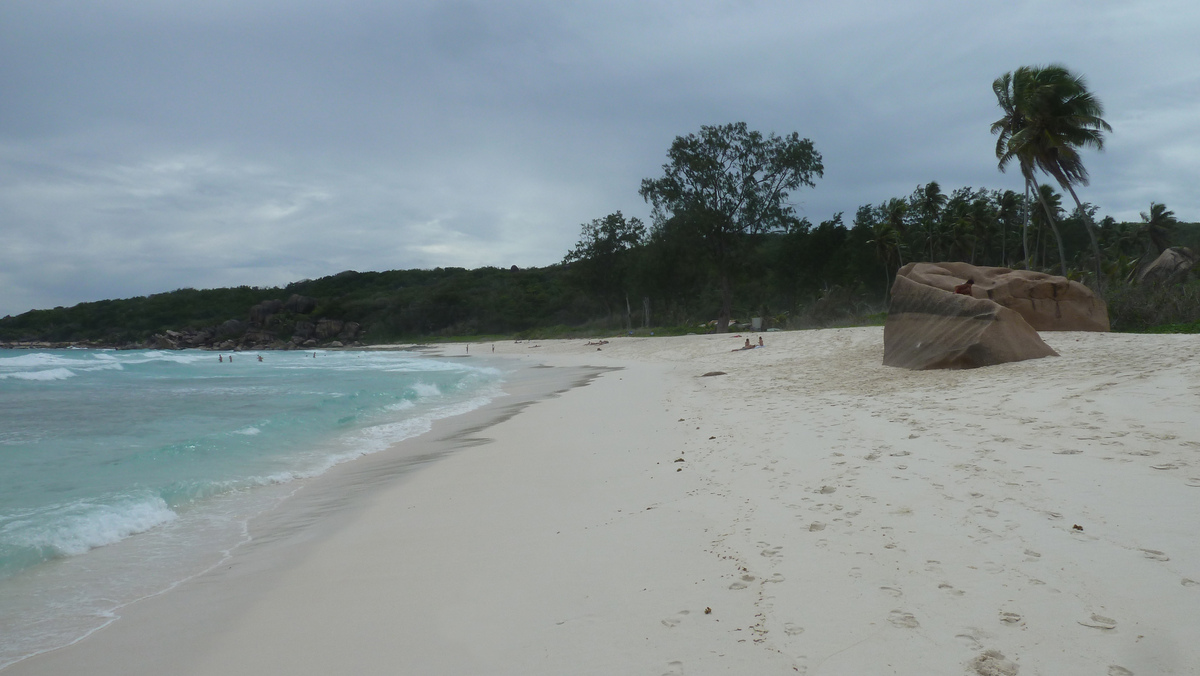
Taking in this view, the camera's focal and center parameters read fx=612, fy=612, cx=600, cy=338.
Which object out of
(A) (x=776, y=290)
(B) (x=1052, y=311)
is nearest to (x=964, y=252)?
(A) (x=776, y=290)

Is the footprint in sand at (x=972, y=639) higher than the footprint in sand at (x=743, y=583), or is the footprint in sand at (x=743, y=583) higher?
the footprint in sand at (x=972, y=639)

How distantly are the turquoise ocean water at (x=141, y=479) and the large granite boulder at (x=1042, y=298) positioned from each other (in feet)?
36.6

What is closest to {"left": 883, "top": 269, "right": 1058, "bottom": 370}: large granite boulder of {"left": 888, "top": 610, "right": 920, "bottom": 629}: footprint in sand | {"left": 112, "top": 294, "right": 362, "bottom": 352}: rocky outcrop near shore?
{"left": 888, "top": 610, "right": 920, "bottom": 629}: footprint in sand

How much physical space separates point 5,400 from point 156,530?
17.7 meters

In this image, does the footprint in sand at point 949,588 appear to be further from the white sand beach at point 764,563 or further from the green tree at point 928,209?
the green tree at point 928,209

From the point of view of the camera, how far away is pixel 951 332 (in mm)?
9930

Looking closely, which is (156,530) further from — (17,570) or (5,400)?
(5,400)

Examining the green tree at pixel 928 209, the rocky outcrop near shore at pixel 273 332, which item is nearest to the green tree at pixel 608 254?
the green tree at pixel 928 209

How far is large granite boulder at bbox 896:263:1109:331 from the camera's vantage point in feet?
43.7

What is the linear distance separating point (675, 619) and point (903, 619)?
0.93 m

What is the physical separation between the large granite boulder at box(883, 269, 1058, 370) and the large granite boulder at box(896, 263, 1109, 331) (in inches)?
77.8

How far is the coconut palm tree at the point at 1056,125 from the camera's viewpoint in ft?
73.4

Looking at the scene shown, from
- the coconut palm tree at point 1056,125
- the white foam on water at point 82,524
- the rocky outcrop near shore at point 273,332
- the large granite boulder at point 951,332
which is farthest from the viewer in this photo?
the rocky outcrop near shore at point 273,332

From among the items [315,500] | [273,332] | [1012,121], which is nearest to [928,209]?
[1012,121]
